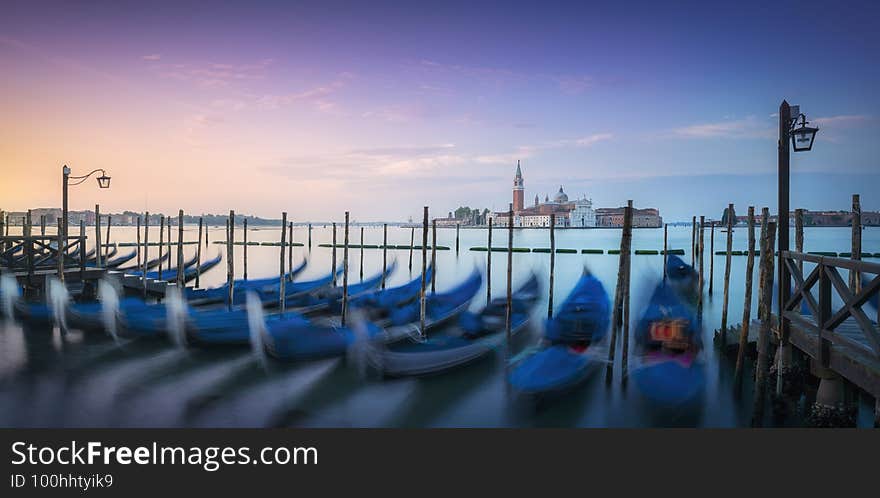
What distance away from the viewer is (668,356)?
7.46 metres

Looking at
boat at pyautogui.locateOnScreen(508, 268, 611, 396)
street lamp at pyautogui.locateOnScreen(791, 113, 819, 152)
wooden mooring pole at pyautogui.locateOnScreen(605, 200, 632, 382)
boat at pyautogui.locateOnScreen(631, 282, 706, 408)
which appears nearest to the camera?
street lamp at pyautogui.locateOnScreen(791, 113, 819, 152)

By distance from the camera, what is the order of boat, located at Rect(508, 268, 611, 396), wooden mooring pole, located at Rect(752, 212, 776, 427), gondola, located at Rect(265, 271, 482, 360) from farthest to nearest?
gondola, located at Rect(265, 271, 482, 360), boat, located at Rect(508, 268, 611, 396), wooden mooring pole, located at Rect(752, 212, 776, 427)

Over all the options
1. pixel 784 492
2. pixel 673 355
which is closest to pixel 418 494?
pixel 784 492

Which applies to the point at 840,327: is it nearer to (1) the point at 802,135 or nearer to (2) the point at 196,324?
(1) the point at 802,135

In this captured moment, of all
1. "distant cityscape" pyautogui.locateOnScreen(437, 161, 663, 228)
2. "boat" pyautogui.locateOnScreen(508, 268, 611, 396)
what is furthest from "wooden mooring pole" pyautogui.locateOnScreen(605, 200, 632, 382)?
"distant cityscape" pyautogui.locateOnScreen(437, 161, 663, 228)

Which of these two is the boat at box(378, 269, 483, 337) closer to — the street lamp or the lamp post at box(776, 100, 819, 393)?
the lamp post at box(776, 100, 819, 393)

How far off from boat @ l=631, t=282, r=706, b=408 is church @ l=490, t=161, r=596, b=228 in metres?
105

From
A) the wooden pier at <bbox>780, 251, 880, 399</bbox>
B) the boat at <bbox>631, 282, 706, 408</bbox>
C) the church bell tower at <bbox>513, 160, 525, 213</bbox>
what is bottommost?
the boat at <bbox>631, 282, 706, 408</bbox>

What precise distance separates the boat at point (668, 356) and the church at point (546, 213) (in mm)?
105108

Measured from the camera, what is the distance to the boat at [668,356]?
18.9 ft

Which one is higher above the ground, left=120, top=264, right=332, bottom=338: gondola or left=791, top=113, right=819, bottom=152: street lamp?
left=791, top=113, right=819, bottom=152: street lamp

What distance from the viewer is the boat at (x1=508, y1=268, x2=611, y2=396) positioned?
5.64 metres

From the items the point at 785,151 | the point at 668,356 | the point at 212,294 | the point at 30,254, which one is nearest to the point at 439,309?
the point at 668,356

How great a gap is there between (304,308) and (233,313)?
280 cm
